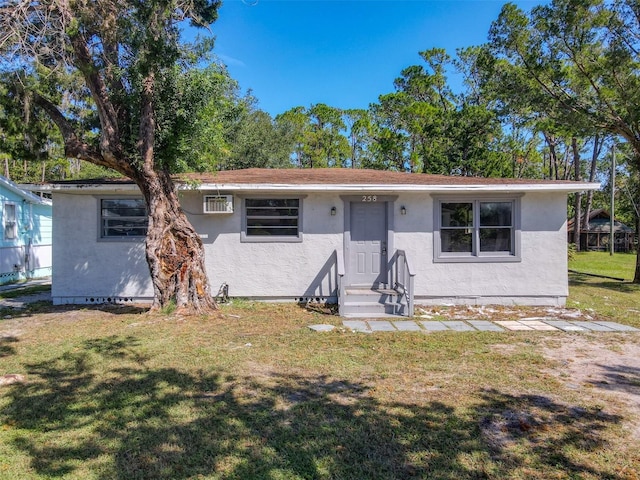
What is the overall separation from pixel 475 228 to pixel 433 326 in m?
2.97

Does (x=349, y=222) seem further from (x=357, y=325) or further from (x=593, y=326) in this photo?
(x=593, y=326)

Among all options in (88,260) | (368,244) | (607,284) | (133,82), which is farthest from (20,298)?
(607,284)

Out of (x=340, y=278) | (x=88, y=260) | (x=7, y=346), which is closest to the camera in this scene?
(x=7, y=346)

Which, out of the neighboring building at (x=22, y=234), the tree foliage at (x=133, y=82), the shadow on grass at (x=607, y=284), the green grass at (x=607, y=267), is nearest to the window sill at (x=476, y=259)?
the shadow on grass at (x=607, y=284)

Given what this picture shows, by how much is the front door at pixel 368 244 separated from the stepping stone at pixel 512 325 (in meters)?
2.50

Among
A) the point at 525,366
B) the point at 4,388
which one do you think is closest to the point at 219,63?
the point at 4,388

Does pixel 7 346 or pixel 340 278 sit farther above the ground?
pixel 340 278

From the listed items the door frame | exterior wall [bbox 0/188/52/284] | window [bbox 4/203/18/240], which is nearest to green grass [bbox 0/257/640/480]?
the door frame

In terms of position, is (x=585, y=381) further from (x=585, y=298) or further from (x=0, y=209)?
(x=0, y=209)

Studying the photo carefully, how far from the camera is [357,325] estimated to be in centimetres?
689

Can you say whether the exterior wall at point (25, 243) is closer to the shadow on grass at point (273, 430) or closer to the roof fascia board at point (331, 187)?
the roof fascia board at point (331, 187)

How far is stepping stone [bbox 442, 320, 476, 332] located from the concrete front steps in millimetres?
886

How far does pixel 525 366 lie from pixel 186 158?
6.55 meters

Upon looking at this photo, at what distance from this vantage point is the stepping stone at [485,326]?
6.61 m
